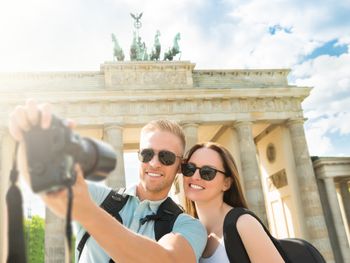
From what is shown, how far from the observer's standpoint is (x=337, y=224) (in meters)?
25.6

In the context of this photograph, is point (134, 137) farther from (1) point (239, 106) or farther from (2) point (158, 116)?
(1) point (239, 106)

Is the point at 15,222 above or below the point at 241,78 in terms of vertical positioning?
below

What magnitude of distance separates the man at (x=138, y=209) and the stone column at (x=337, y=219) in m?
25.5

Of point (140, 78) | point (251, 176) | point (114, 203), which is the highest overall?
point (140, 78)

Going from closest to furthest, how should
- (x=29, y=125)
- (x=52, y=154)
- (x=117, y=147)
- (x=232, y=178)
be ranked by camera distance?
1. (x=52, y=154)
2. (x=29, y=125)
3. (x=232, y=178)
4. (x=117, y=147)

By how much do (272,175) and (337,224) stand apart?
561 cm

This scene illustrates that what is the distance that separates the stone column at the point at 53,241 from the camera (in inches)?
847

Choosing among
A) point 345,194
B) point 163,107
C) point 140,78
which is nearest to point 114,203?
point 163,107

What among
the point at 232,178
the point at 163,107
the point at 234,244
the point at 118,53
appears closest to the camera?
the point at 234,244

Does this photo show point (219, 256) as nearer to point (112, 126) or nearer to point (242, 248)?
point (242, 248)

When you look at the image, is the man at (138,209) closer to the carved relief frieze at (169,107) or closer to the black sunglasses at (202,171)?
the black sunglasses at (202,171)

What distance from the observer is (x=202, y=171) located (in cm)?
374

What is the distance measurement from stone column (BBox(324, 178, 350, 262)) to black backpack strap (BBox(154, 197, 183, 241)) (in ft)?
84.3

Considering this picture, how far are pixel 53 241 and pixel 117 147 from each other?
644cm
